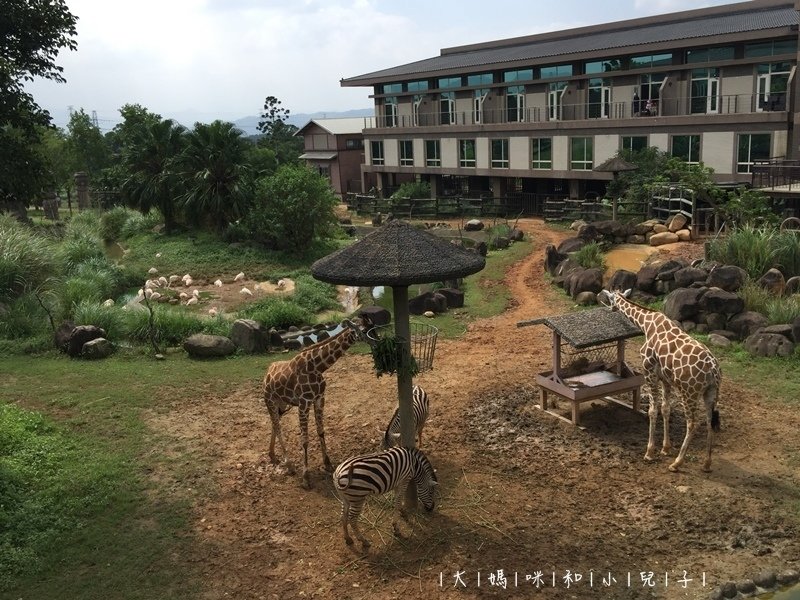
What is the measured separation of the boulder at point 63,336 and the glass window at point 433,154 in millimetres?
29731

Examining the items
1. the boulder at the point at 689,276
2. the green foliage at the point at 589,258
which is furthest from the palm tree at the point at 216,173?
the boulder at the point at 689,276

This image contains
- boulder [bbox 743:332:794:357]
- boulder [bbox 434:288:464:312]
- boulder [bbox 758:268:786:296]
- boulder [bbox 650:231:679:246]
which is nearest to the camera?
boulder [bbox 743:332:794:357]

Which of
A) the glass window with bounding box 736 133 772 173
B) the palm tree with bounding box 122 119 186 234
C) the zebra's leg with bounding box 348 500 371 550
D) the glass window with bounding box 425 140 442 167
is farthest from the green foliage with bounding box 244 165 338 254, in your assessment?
the zebra's leg with bounding box 348 500 371 550

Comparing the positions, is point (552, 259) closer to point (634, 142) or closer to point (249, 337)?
point (249, 337)

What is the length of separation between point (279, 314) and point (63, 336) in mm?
4812

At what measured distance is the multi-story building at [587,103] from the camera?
28.1 metres

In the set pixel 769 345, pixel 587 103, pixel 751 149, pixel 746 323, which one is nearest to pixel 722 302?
pixel 746 323

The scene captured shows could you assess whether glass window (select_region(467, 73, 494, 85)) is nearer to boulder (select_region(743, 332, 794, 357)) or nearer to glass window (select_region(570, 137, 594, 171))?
glass window (select_region(570, 137, 594, 171))

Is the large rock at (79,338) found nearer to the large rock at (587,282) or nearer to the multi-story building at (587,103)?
the large rock at (587,282)

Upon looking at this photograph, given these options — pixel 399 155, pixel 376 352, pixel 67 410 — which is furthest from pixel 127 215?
pixel 376 352

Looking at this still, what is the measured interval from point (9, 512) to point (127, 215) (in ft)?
105

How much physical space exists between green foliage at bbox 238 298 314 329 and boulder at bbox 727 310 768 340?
31.4 ft

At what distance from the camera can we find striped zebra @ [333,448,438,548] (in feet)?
25.2

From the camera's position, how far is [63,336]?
15297mm
